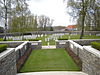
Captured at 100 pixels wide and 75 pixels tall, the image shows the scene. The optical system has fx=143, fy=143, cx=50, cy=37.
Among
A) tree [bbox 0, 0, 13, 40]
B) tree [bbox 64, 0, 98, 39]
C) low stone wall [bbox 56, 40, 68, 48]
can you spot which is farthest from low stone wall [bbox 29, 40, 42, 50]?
tree [bbox 64, 0, 98, 39]

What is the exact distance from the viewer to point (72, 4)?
1681cm

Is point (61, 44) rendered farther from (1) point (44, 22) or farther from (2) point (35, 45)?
(1) point (44, 22)

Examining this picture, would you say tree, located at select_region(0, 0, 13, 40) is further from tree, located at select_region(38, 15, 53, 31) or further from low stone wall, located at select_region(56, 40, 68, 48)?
tree, located at select_region(38, 15, 53, 31)

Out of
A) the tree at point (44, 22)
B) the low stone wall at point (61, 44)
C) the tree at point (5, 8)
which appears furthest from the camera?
the tree at point (44, 22)

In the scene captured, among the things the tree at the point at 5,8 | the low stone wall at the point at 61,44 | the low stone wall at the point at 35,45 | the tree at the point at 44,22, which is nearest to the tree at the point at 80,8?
the low stone wall at the point at 61,44

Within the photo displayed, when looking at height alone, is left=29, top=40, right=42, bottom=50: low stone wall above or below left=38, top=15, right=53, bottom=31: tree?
below

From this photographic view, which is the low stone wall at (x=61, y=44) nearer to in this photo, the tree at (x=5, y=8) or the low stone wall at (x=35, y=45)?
the low stone wall at (x=35, y=45)

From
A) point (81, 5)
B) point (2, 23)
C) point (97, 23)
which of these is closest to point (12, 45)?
point (2, 23)

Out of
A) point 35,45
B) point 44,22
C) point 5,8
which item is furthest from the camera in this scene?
point 44,22

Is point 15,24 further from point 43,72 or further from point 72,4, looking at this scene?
point 43,72

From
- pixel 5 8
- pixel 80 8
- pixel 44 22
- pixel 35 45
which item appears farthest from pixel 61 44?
pixel 44 22

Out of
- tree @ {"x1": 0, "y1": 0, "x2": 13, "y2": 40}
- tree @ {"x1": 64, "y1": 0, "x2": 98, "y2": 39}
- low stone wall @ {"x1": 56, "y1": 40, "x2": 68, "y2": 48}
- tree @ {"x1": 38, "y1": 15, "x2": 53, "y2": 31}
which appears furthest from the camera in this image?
tree @ {"x1": 38, "y1": 15, "x2": 53, "y2": 31}

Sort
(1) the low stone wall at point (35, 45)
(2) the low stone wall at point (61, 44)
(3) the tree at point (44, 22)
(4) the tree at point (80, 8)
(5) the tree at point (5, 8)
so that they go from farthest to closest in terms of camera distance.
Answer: (3) the tree at point (44, 22) → (4) the tree at point (80, 8) → (5) the tree at point (5, 8) → (2) the low stone wall at point (61, 44) → (1) the low stone wall at point (35, 45)

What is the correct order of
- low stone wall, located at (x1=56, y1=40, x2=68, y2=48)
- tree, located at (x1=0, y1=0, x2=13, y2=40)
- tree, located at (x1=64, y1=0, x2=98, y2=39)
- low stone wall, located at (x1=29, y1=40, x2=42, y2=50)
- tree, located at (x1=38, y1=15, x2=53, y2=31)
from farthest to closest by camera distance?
tree, located at (x1=38, y1=15, x2=53, y2=31)
tree, located at (x1=64, y1=0, x2=98, y2=39)
tree, located at (x1=0, y1=0, x2=13, y2=40)
low stone wall, located at (x1=56, y1=40, x2=68, y2=48)
low stone wall, located at (x1=29, y1=40, x2=42, y2=50)
